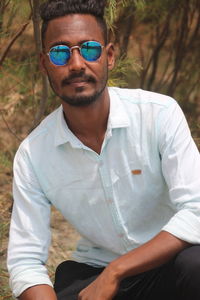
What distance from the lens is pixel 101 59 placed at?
8.97ft

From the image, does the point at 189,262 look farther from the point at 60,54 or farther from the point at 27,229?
the point at 60,54

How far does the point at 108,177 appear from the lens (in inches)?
109

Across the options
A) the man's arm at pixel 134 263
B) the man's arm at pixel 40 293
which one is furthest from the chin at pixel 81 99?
the man's arm at pixel 40 293

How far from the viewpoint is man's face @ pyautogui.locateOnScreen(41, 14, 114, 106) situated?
269 centimetres

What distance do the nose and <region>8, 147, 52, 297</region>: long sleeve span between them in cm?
44

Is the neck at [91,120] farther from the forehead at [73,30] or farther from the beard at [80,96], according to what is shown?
the forehead at [73,30]

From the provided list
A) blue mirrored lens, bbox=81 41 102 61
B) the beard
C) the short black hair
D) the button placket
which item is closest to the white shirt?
the button placket

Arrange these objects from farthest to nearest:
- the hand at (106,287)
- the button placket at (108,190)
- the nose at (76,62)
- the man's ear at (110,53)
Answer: the man's ear at (110,53)
the button placket at (108,190)
the nose at (76,62)
the hand at (106,287)

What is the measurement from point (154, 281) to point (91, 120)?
73 centimetres

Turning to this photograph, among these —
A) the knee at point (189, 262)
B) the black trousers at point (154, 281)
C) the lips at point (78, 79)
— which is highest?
the lips at point (78, 79)

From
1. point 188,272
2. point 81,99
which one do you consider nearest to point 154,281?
point 188,272

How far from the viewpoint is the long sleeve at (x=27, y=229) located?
8.84 feet

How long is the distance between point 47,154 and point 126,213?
0.43 m

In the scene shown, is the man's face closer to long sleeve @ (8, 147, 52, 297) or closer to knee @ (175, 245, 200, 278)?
long sleeve @ (8, 147, 52, 297)
